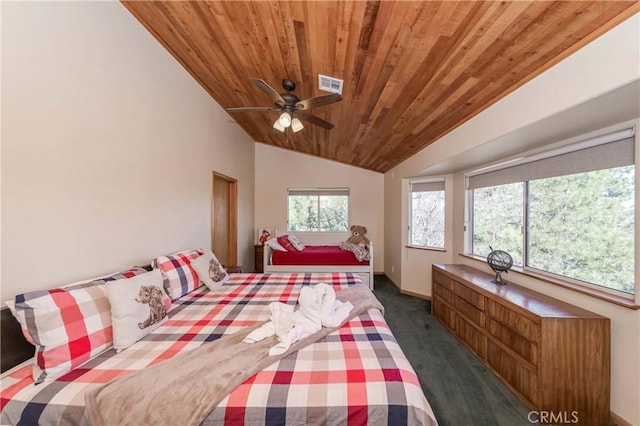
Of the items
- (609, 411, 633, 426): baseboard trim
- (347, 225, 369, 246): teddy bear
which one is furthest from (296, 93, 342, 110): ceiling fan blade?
(347, 225, 369, 246): teddy bear

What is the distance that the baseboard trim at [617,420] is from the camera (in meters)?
1.61

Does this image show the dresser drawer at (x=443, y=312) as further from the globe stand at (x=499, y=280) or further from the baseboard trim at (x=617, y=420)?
the baseboard trim at (x=617, y=420)

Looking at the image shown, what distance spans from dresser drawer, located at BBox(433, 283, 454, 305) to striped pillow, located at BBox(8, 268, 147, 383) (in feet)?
10.1

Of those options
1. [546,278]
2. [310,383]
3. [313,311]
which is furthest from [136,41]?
[546,278]

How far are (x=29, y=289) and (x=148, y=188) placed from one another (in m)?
1.08

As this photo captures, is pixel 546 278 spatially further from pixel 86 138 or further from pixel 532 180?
pixel 86 138

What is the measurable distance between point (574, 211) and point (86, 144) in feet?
12.3

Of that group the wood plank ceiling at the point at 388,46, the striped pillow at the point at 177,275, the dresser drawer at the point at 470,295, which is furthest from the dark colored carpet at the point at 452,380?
the wood plank ceiling at the point at 388,46

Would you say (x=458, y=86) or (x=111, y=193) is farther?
(x=458, y=86)

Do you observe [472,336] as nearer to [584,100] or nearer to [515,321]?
[515,321]

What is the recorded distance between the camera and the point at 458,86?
1.95 metres

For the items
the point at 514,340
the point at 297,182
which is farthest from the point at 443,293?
the point at 297,182

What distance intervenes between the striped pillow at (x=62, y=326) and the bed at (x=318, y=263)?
304 centimetres

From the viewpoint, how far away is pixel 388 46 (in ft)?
5.54
